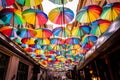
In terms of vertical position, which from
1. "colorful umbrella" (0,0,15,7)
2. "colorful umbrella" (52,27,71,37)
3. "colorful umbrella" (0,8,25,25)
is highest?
"colorful umbrella" (0,8,25,25)

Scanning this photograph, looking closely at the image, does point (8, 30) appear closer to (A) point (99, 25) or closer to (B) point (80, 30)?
(B) point (80, 30)

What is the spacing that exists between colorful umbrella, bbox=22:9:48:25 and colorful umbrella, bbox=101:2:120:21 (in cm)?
214

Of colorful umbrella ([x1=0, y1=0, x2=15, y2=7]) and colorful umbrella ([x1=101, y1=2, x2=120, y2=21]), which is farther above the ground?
colorful umbrella ([x1=101, y1=2, x2=120, y2=21])

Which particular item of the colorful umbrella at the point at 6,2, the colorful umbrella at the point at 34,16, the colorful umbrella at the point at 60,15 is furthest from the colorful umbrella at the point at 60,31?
the colorful umbrella at the point at 6,2

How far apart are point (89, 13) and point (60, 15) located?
104 cm

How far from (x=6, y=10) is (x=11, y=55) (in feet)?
11.4

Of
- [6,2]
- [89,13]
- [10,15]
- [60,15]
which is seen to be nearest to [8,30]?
[10,15]

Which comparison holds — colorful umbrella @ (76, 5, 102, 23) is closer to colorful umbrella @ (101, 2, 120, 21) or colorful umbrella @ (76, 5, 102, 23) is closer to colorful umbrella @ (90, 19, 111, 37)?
colorful umbrella @ (101, 2, 120, 21)

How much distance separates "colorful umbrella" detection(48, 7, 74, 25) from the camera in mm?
3969

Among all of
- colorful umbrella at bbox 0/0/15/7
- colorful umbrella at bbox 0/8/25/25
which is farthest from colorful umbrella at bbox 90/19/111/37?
colorful umbrella at bbox 0/0/15/7

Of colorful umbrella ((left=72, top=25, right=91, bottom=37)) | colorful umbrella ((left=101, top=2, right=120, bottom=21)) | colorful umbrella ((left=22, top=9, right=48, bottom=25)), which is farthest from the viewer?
colorful umbrella ((left=72, top=25, right=91, bottom=37))

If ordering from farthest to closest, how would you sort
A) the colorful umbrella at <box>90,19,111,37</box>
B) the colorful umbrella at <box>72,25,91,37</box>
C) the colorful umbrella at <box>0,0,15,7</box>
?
the colorful umbrella at <box>72,25,91,37</box> → the colorful umbrella at <box>90,19,111,37</box> → the colorful umbrella at <box>0,0,15,7</box>

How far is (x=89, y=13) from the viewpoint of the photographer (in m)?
4.10

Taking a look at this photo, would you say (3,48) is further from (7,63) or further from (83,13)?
(83,13)
